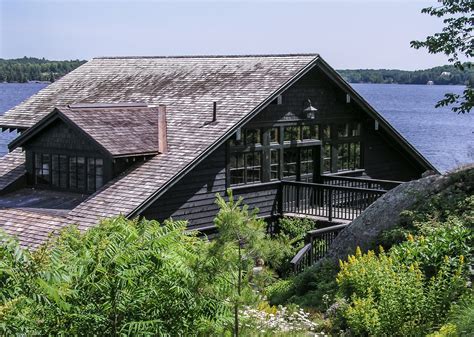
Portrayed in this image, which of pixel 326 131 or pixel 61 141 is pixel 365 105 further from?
pixel 61 141

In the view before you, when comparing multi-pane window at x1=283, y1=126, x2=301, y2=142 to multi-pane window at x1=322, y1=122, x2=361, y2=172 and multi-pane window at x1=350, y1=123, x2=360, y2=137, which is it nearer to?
multi-pane window at x1=322, y1=122, x2=361, y2=172

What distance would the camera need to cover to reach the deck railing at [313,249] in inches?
656

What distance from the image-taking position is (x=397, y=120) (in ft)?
324

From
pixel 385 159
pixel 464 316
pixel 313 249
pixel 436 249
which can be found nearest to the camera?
pixel 464 316

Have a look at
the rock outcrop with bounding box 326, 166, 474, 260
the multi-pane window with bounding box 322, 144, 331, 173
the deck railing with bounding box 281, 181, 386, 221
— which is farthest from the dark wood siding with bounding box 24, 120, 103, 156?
the rock outcrop with bounding box 326, 166, 474, 260

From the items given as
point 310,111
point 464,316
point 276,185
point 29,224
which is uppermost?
point 310,111

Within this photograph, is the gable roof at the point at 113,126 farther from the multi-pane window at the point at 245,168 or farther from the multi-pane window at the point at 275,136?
the multi-pane window at the point at 275,136

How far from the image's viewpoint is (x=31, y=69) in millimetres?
135625

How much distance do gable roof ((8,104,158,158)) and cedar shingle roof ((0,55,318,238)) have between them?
523mm

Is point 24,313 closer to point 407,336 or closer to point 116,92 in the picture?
point 407,336

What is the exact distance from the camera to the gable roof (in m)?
20.3

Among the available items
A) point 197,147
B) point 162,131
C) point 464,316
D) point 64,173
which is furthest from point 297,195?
point 464,316

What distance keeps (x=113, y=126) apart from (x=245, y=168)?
4061mm

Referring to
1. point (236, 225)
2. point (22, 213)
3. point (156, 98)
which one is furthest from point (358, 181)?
point (236, 225)
